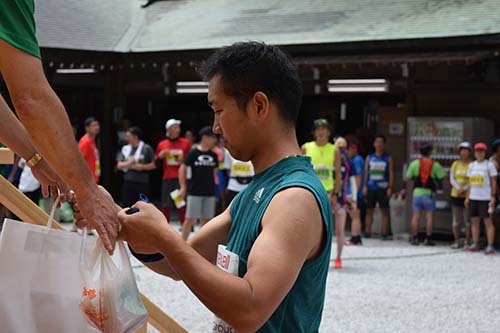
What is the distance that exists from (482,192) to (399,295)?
171 inches

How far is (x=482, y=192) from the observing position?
12.0 metres

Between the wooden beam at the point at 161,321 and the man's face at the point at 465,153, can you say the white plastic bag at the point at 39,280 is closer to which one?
the wooden beam at the point at 161,321

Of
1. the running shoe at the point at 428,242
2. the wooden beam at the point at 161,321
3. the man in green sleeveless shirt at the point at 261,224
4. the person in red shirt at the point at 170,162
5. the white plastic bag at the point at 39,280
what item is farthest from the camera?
the running shoe at the point at 428,242

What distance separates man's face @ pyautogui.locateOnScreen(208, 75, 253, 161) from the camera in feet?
6.72

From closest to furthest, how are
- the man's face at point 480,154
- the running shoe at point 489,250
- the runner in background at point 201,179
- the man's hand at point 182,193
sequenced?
the runner in background at point 201,179, the man's hand at point 182,193, the running shoe at point 489,250, the man's face at point 480,154

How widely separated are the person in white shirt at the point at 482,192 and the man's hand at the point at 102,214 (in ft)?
34.4

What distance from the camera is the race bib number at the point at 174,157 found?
12555 mm

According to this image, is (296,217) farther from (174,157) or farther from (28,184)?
(174,157)

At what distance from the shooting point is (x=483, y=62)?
13875 mm

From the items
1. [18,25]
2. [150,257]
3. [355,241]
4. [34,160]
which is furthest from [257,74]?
[355,241]

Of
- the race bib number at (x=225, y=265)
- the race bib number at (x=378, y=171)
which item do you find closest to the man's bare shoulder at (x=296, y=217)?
the race bib number at (x=225, y=265)

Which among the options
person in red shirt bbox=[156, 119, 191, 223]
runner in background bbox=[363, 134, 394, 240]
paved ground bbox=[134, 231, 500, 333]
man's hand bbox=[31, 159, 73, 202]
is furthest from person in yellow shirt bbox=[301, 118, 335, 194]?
man's hand bbox=[31, 159, 73, 202]

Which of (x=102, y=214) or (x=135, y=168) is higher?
(x=102, y=214)

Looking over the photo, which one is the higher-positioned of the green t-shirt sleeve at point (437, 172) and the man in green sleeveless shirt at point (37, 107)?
the man in green sleeveless shirt at point (37, 107)
